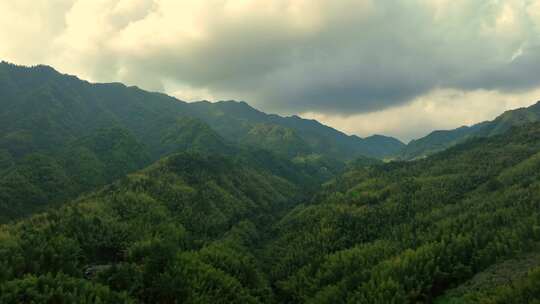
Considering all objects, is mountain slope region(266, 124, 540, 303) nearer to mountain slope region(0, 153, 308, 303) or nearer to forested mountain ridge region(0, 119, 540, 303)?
forested mountain ridge region(0, 119, 540, 303)

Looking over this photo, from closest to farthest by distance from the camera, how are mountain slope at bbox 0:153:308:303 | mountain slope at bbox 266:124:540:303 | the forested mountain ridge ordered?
1. mountain slope at bbox 0:153:308:303
2. the forested mountain ridge
3. mountain slope at bbox 266:124:540:303

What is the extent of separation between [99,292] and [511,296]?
3599 inches

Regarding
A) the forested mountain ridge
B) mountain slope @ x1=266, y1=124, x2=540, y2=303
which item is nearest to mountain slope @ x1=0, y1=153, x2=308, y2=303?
the forested mountain ridge

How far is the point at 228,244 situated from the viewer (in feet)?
600

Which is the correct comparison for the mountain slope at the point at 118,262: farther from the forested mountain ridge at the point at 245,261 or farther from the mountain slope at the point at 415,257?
the mountain slope at the point at 415,257

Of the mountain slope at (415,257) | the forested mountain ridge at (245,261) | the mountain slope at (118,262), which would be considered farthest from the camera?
the mountain slope at (415,257)

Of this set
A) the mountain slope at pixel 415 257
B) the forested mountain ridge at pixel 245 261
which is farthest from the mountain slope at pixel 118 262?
the mountain slope at pixel 415 257

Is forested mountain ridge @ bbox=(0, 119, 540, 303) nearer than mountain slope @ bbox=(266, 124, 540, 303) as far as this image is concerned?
Yes

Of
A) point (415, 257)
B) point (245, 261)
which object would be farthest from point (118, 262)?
point (415, 257)

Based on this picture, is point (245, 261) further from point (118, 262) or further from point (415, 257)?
point (415, 257)

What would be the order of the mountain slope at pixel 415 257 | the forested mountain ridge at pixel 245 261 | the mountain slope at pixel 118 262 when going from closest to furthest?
1. the mountain slope at pixel 118 262
2. the forested mountain ridge at pixel 245 261
3. the mountain slope at pixel 415 257

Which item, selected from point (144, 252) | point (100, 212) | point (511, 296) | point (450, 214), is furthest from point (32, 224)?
point (450, 214)

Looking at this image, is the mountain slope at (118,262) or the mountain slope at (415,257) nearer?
the mountain slope at (118,262)

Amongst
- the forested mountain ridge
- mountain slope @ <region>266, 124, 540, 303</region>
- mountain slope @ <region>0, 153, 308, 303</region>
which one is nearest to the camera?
mountain slope @ <region>0, 153, 308, 303</region>
